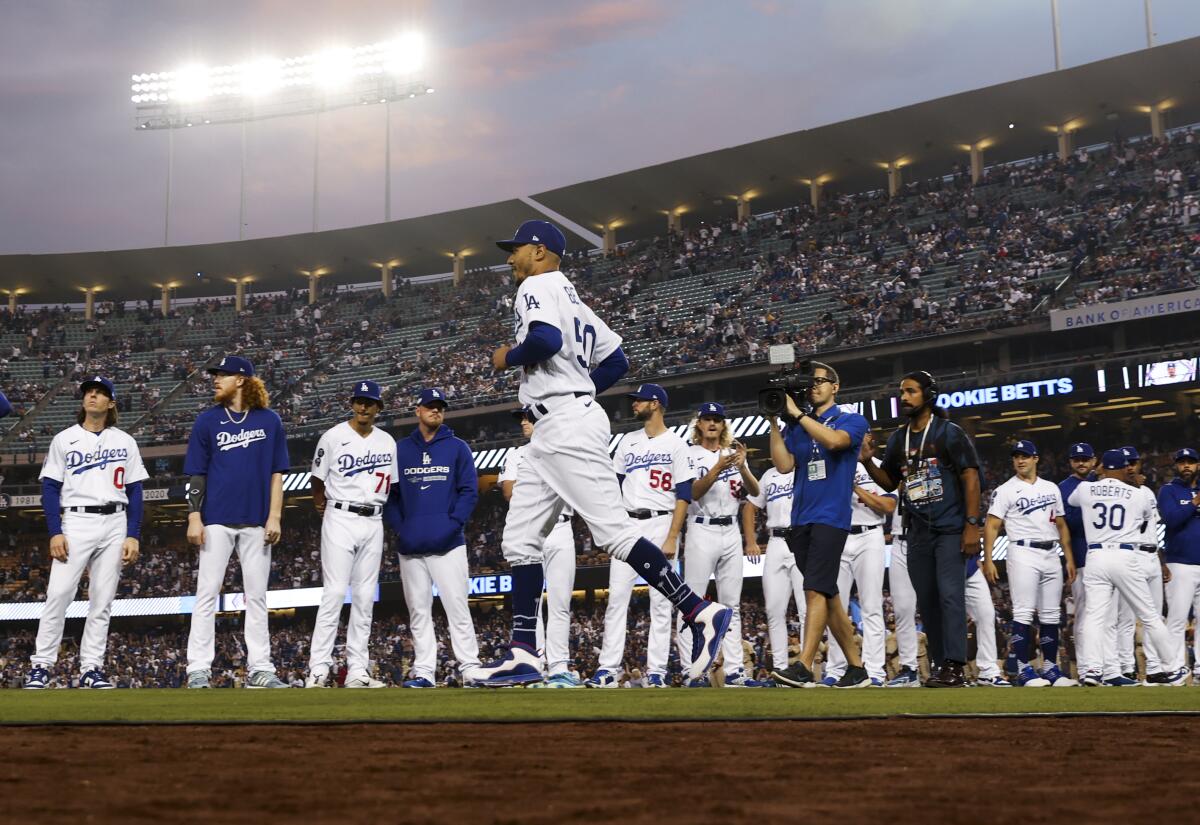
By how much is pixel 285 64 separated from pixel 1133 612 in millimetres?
40613

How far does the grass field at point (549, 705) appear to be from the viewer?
437cm

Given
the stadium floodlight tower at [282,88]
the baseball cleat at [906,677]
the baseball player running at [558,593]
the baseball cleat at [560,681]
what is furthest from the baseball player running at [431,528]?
the stadium floodlight tower at [282,88]

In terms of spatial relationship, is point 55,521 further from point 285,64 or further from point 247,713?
point 285,64

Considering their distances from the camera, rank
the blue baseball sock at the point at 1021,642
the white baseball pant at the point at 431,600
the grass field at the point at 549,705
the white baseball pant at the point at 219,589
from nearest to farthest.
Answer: the grass field at the point at 549,705 < the white baseball pant at the point at 219,589 < the white baseball pant at the point at 431,600 < the blue baseball sock at the point at 1021,642

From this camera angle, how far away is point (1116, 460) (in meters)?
9.44

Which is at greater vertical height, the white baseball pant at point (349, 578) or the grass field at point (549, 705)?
the white baseball pant at point (349, 578)

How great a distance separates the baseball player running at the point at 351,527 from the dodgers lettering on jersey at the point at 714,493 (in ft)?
7.24

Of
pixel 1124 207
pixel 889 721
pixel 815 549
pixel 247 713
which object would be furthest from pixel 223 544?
pixel 1124 207

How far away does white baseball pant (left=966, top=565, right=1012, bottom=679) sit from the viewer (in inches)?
349

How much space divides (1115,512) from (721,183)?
100 feet

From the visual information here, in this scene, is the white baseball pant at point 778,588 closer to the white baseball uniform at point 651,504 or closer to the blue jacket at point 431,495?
the white baseball uniform at point 651,504

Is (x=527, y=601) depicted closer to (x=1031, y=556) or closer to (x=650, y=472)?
(x=650, y=472)

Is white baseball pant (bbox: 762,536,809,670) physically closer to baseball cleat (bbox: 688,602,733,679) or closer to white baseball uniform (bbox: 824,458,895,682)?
white baseball uniform (bbox: 824,458,895,682)

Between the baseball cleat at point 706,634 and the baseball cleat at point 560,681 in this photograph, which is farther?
the baseball cleat at point 560,681
